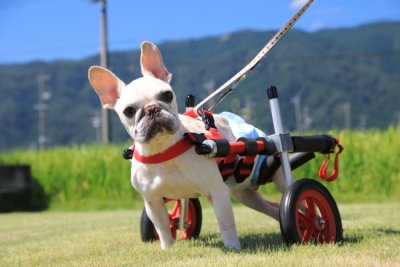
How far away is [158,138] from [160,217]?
72 centimetres

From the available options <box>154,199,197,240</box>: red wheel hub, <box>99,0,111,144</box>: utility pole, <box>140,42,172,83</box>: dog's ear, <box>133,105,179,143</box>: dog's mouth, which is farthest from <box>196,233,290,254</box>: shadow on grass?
<box>99,0,111,144</box>: utility pole

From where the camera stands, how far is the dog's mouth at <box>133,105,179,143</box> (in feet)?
11.0

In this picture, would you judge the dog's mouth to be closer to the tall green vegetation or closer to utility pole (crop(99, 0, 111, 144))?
the tall green vegetation

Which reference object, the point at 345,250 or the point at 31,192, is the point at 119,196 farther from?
the point at 345,250

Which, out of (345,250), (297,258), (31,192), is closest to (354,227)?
(345,250)

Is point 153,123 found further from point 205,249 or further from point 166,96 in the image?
point 205,249

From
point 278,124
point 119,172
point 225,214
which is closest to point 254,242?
point 225,214

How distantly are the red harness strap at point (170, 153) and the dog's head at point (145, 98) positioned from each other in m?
0.16

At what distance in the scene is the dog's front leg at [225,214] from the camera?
3.59 m

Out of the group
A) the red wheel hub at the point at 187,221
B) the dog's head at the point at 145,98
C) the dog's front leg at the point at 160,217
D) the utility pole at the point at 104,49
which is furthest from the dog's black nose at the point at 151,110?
the utility pole at the point at 104,49

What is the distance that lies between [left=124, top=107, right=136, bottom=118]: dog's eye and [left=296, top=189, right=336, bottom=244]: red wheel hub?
115 centimetres

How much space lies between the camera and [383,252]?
3260 mm

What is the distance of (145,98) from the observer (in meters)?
3.45

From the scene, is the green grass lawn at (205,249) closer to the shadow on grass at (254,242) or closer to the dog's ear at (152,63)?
the shadow on grass at (254,242)
